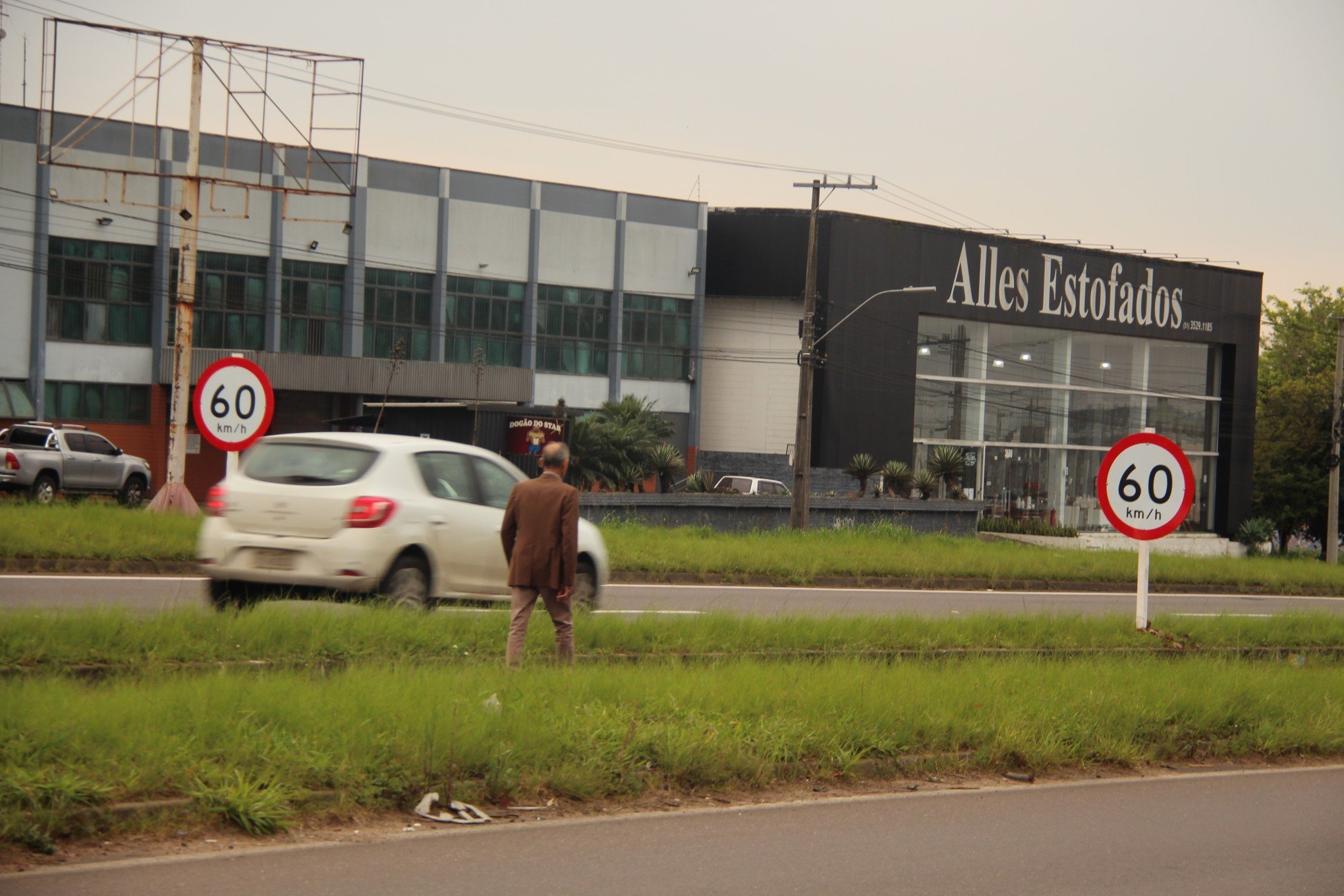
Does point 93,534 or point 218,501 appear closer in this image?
point 218,501

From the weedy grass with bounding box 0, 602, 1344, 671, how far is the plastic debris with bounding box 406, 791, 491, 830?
255 cm

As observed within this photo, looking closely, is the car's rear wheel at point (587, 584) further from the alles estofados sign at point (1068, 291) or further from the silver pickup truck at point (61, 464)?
the alles estofados sign at point (1068, 291)

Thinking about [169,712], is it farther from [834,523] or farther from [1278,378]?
[1278,378]

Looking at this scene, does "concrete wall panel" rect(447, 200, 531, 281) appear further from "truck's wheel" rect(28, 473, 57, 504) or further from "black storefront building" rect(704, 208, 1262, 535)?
"truck's wheel" rect(28, 473, 57, 504)

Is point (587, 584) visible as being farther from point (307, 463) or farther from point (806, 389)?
point (806, 389)

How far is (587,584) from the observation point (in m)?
12.3

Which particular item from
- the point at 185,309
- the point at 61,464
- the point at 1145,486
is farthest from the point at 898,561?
the point at 61,464

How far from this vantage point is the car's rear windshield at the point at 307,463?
10.8 m

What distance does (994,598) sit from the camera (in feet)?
68.2

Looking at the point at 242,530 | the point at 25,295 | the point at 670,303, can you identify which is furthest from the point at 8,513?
the point at 670,303

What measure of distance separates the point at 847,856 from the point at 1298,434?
231ft

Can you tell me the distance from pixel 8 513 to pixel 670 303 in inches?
1533

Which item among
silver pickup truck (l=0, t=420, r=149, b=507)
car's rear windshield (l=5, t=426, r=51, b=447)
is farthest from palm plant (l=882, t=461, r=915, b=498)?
car's rear windshield (l=5, t=426, r=51, b=447)

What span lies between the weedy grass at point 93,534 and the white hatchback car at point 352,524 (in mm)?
5076
